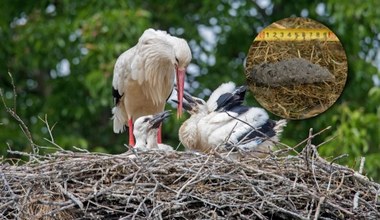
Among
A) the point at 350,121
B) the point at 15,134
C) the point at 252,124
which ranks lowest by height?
the point at 15,134

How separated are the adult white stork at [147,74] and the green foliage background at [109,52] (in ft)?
7.73

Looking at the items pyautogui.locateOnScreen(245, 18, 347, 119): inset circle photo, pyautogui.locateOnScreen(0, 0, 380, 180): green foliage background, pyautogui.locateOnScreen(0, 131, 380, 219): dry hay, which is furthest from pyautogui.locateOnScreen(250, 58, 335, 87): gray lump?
pyautogui.locateOnScreen(0, 0, 380, 180): green foliage background

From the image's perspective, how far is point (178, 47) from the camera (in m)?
10.8

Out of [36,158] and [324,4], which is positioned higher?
[36,158]

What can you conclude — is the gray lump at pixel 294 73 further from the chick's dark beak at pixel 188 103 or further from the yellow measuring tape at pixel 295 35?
the chick's dark beak at pixel 188 103

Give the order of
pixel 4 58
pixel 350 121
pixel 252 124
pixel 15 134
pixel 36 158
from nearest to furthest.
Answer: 1. pixel 36 158
2. pixel 252 124
3. pixel 350 121
4. pixel 15 134
5. pixel 4 58

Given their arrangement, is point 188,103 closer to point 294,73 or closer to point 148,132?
point 148,132

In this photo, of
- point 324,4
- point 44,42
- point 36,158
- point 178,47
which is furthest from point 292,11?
point 36,158

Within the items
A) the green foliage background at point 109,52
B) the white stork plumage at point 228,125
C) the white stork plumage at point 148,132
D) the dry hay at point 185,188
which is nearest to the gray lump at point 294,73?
the white stork plumage at point 228,125

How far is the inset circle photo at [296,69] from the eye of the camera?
32.2 ft

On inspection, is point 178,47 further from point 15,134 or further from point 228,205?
point 15,134

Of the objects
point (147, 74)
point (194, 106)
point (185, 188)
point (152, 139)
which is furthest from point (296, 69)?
point (147, 74)

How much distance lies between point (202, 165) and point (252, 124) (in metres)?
1.18

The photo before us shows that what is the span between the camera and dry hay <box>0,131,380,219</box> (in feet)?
28.7
